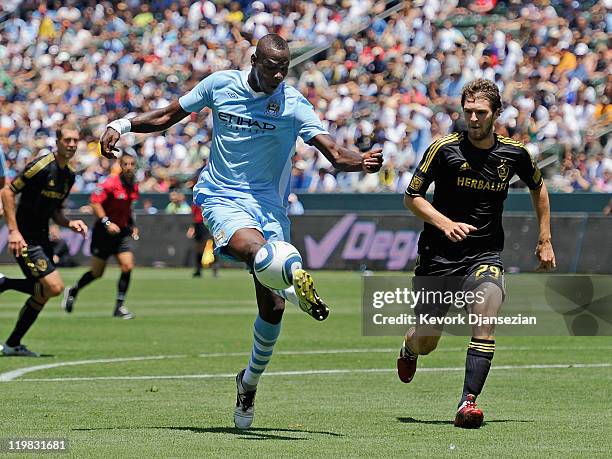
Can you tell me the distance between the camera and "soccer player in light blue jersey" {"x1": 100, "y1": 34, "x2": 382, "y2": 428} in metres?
9.12

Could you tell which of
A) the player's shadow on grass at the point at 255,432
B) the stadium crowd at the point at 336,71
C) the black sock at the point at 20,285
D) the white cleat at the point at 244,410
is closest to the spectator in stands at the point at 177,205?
the stadium crowd at the point at 336,71

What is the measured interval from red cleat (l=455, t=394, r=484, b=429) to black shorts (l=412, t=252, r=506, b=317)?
3.00ft

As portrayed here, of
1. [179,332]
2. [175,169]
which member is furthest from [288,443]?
[175,169]

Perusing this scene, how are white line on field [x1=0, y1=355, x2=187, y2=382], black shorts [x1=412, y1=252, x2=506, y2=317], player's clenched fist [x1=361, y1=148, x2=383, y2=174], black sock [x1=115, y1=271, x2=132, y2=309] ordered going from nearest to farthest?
1. player's clenched fist [x1=361, y1=148, x2=383, y2=174]
2. black shorts [x1=412, y1=252, x2=506, y2=317]
3. white line on field [x1=0, y1=355, x2=187, y2=382]
4. black sock [x1=115, y1=271, x2=132, y2=309]

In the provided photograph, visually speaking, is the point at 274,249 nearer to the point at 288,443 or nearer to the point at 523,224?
the point at 288,443

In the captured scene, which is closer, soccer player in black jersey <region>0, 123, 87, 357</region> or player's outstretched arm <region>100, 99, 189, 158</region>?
player's outstretched arm <region>100, 99, 189, 158</region>

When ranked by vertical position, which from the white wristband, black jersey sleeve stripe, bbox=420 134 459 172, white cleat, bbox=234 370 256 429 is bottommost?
white cleat, bbox=234 370 256 429

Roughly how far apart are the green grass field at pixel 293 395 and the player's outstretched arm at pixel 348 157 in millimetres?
1696

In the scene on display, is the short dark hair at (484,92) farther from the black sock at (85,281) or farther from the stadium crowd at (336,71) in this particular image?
the stadium crowd at (336,71)

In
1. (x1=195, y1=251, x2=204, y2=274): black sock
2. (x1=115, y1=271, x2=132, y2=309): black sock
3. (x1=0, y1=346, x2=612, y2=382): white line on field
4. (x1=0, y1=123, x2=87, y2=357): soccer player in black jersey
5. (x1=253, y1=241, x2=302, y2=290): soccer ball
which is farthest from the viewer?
(x1=195, y1=251, x2=204, y2=274): black sock

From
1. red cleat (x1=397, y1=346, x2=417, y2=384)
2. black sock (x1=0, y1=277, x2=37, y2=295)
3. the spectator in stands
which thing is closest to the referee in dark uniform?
black sock (x1=0, y1=277, x2=37, y2=295)

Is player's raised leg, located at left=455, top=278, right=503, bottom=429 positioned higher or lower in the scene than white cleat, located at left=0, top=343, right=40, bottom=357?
higher

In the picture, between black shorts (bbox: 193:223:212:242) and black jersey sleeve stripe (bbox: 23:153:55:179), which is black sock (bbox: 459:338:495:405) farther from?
black shorts (bbox: 193:223:212:242)

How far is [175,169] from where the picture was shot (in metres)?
36.2
